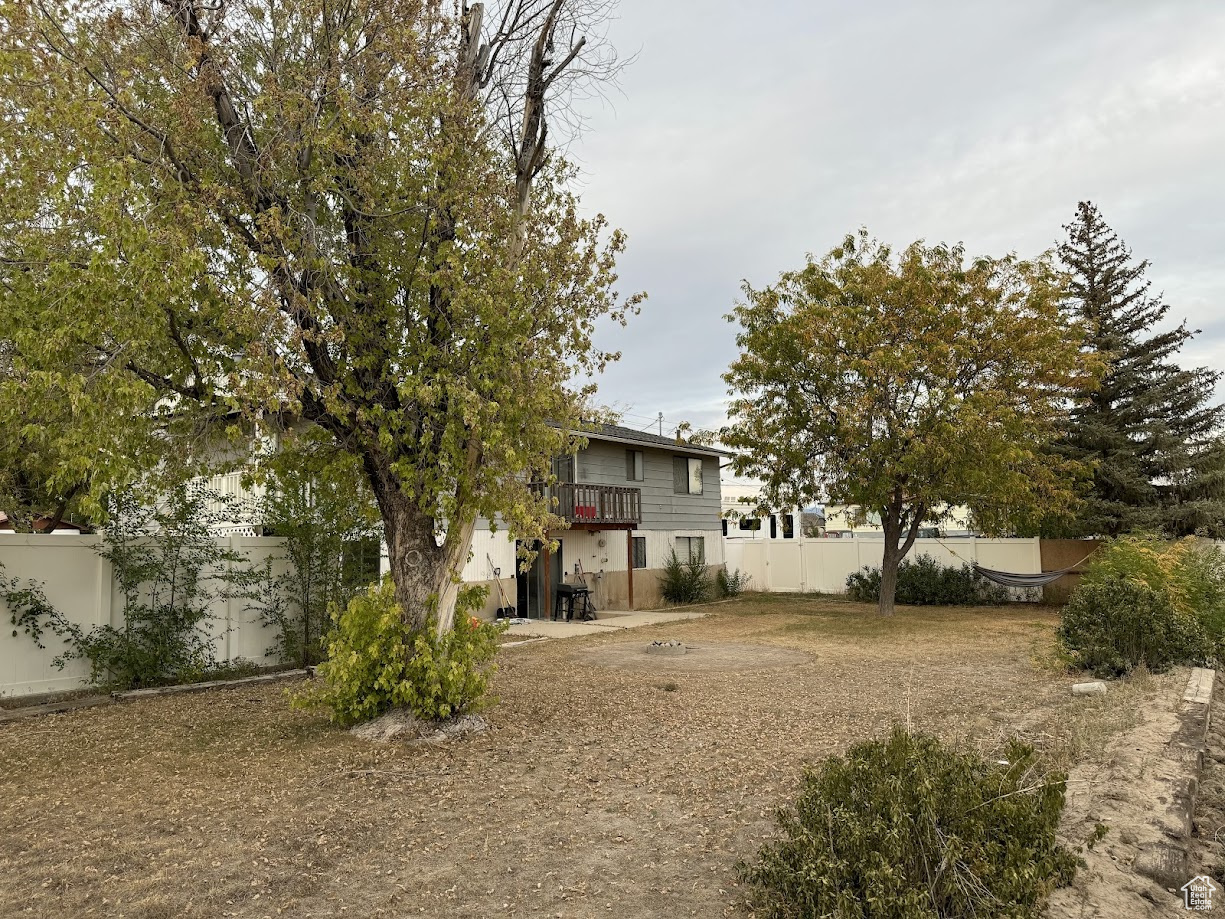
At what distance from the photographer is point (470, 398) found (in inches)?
245

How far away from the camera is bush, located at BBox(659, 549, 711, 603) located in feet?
77.5

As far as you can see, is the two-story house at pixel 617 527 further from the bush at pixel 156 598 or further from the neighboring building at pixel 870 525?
the bush at pixel 156 598

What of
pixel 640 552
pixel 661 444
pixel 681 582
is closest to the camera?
pixel 640 552

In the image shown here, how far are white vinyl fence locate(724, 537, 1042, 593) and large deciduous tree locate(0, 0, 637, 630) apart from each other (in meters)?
19.1

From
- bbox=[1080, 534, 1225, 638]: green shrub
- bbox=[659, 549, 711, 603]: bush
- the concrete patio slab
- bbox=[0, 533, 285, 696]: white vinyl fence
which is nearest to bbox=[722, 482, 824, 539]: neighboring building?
bbox=[659, 549, 711, 603]: bush

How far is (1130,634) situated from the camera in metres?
10.1

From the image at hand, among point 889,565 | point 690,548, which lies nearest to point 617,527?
point 690,548

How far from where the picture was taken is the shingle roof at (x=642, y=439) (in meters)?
20.8

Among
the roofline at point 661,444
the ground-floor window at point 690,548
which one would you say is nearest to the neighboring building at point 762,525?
the ground-floor window at point 690,548

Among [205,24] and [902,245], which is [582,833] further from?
[902,245]

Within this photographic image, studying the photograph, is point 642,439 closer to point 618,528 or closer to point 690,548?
point 618,528

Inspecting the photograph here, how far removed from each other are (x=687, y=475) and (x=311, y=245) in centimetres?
1925

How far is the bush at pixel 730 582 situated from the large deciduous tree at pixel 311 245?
19.1 metres

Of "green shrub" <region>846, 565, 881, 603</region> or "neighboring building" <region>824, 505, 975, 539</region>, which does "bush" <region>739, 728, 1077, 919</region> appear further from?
"green shrub" <region>846, 565, 881, 603</region>
